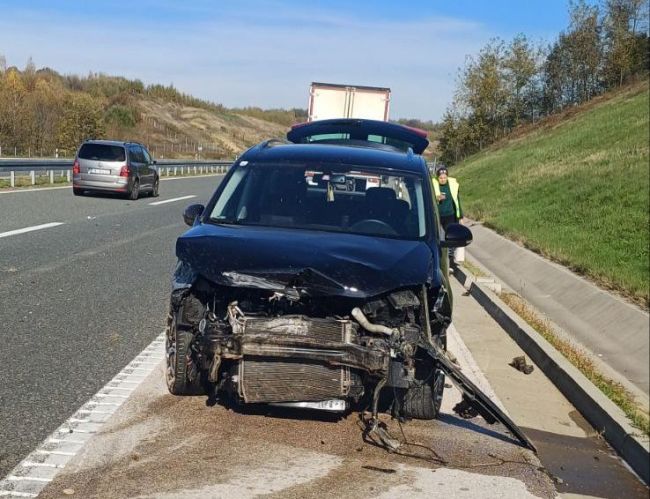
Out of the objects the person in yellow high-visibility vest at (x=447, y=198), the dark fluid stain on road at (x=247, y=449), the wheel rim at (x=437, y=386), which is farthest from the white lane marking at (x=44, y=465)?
the person in yellow high-visibility vest at (x=447, y=198)

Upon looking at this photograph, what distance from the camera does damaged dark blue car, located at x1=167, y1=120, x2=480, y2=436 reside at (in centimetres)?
454

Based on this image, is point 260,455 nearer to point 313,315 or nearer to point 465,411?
point 313,315

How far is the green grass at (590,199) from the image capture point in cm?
452

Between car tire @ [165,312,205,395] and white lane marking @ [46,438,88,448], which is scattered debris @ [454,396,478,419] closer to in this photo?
car tire @ [165,312,205,395]

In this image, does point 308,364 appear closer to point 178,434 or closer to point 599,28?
point 178,434

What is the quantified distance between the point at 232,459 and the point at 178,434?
51 centimetres

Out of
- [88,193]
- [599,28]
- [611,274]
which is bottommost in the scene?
[88,193]

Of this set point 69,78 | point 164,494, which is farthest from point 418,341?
point 69,78

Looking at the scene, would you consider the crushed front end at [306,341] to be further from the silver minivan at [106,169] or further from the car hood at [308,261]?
the silver minivan at [106,169]

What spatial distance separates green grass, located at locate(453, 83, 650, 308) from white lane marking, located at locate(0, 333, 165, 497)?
2.80m

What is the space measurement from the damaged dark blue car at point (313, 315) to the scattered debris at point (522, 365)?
1.62m

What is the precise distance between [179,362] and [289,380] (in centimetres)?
90

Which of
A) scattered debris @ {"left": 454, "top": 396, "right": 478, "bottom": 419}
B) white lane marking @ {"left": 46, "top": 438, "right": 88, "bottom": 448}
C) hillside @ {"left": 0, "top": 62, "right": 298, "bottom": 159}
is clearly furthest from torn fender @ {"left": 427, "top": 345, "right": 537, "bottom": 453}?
hillside @ {"left": 0, "top": 62, "right": 298, "bottom": 159}

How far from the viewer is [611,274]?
11.8ft
